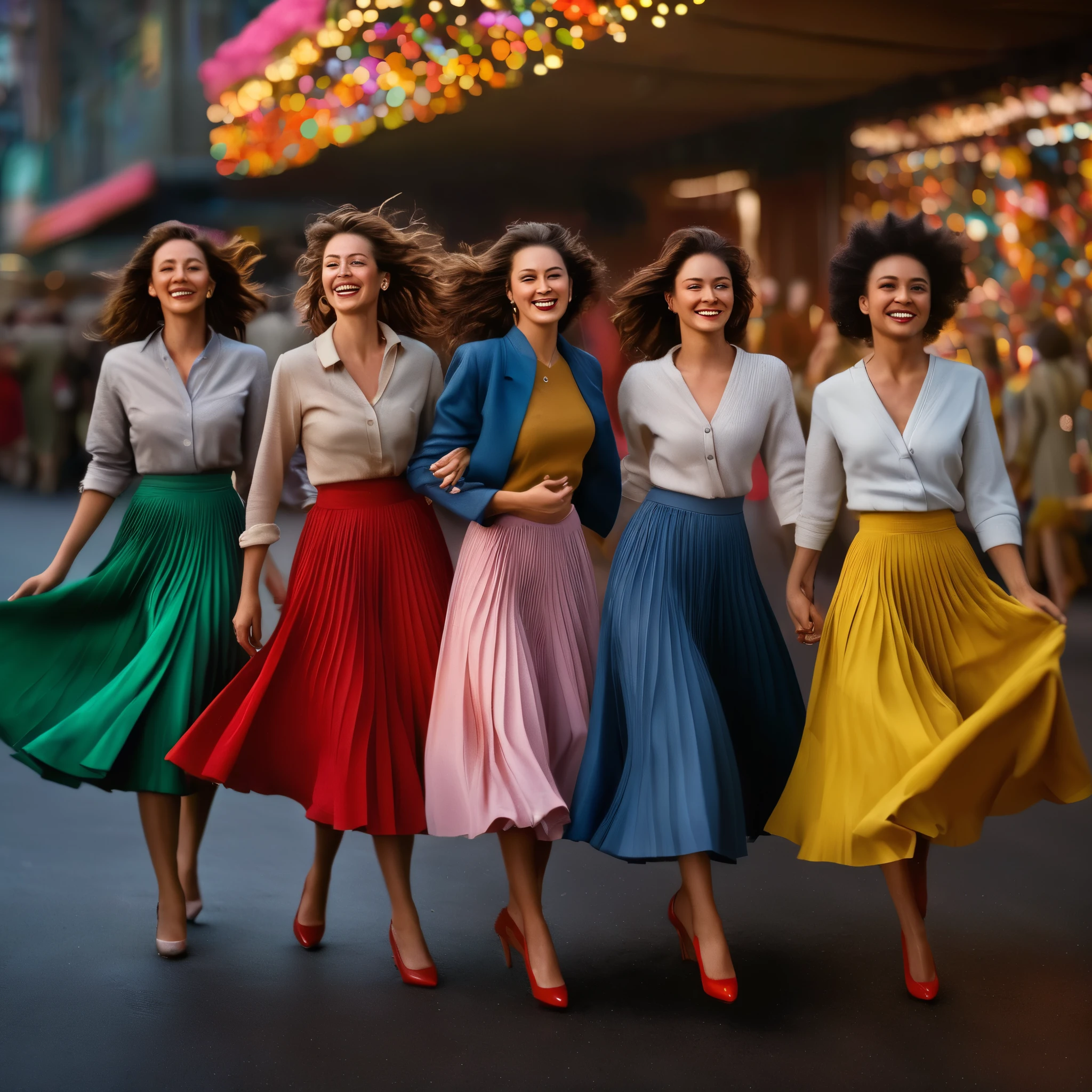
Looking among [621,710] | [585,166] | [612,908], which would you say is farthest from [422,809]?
[585,166]

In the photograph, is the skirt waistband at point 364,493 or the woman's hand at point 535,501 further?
the skirt waistband at point 364,493

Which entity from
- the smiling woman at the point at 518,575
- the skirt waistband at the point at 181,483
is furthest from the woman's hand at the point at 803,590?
the skirt waistband at the point at 181,483

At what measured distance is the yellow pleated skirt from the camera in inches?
116

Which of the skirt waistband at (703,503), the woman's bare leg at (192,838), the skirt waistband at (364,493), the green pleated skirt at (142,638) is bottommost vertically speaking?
the woman's bare leg at (192,838)

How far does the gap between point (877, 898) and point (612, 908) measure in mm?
790

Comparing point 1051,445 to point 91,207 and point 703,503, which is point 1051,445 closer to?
point 703,503

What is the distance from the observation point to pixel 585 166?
10.1 m

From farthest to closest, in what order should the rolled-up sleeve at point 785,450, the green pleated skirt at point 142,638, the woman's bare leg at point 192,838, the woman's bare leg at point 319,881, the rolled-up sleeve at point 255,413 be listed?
the woman's bare leg at point 192,838, the rolled-up sleeve at point 255,413, the woman's bare leg at point 319,881, the green pleated skirt at point 142,638, the rolled-up sleeve at point 785,450

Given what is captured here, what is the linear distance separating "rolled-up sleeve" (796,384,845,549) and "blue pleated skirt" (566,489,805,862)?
0.17m

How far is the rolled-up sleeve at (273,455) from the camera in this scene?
3.34 metres

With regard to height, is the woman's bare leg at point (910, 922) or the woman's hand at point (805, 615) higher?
the woman's hand at point (805, 615)

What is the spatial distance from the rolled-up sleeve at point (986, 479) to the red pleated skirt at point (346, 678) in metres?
1.38

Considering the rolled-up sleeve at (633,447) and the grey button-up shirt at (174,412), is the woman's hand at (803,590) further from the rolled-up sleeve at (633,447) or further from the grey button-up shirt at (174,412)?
the grey button-up shirt at (174,412)

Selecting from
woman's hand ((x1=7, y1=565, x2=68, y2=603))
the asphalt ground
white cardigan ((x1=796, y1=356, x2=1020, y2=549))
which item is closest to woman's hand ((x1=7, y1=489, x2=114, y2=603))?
woman's hand ((x1=7, y1=565, x2=68, y2=603))
